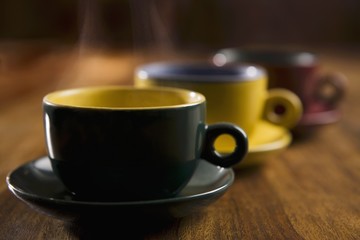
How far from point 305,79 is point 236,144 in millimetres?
431

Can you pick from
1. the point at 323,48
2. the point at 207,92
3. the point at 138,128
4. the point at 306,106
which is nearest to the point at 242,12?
the point at 323,48

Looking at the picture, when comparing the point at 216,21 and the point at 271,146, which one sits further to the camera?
the point at 216,21

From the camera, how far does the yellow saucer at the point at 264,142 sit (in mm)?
671

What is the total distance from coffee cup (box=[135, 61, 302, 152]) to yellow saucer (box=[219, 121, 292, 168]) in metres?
0.01

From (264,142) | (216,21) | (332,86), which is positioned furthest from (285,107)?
(216,21)

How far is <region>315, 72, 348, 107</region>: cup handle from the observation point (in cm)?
97

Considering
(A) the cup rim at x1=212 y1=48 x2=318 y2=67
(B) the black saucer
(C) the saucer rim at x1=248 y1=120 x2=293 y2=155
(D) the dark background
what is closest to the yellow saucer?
A: (C) the saucer rim at x1=248 y1=120 x2=293 y2=155

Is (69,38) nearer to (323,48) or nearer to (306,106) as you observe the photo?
(323,48)

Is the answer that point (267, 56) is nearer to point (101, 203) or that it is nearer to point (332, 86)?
point (332, 86)

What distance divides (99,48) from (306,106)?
132 centimetres

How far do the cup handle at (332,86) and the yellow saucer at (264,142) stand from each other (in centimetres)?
18

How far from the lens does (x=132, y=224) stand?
18.2 inches

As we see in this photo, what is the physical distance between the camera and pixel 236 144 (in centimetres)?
53

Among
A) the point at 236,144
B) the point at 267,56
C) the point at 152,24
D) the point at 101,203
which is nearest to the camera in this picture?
the point at 101,203
